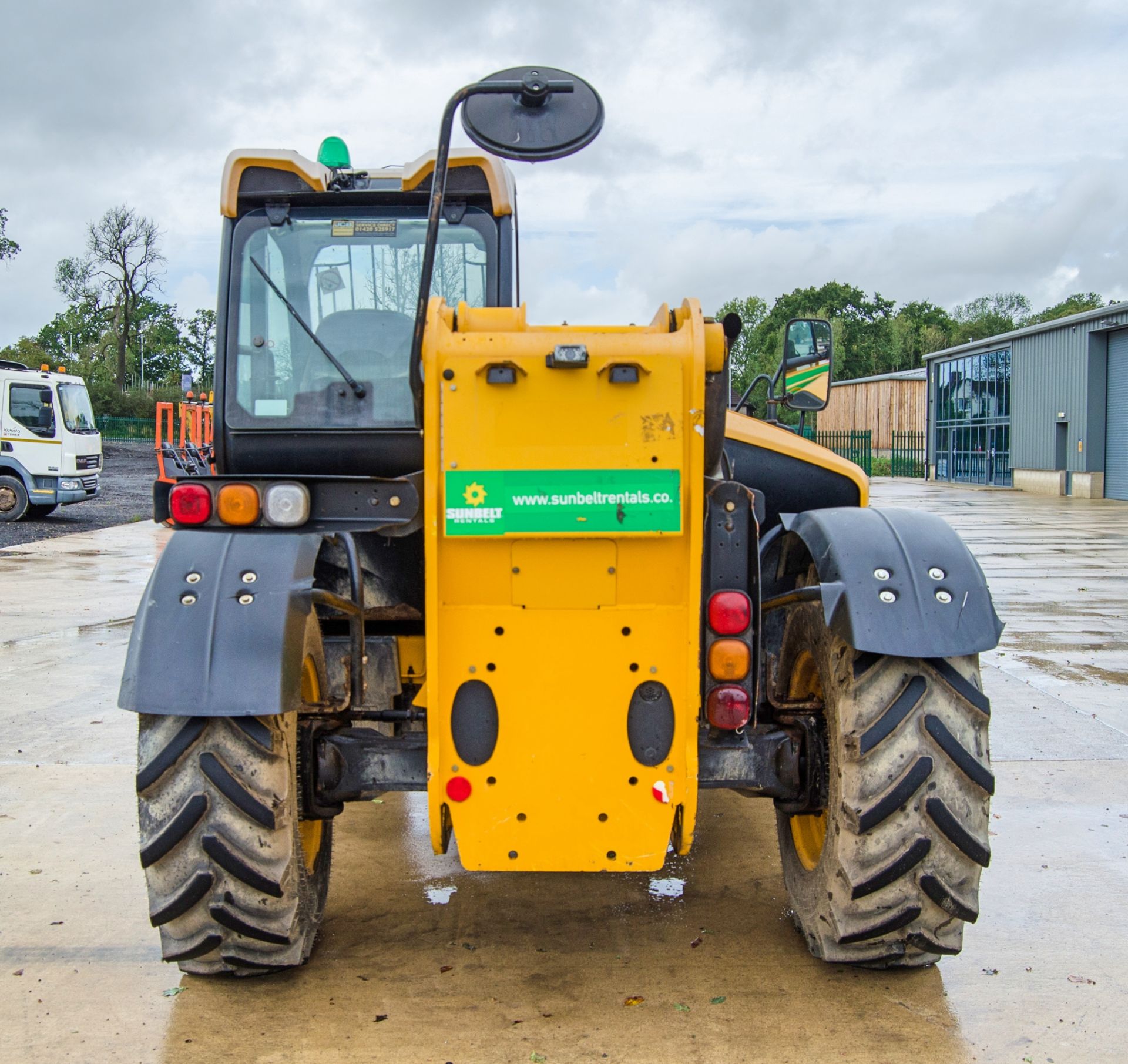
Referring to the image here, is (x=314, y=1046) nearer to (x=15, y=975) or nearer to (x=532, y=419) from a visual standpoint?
(x=15, y=975)

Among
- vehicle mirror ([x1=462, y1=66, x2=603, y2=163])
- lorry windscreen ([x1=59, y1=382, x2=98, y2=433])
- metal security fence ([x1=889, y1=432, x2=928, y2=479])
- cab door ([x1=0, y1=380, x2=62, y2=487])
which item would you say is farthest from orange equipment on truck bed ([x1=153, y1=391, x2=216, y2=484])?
metal security fence ([x1=889, y1=432, x2=928, y2=479])

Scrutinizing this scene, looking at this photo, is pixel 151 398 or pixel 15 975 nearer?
pixel 15 975

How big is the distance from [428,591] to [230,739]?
2.24 ft

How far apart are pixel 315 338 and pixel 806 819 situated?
8.21ft

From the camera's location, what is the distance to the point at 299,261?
4.52 m

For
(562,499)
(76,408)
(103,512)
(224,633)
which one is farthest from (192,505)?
(103,512)

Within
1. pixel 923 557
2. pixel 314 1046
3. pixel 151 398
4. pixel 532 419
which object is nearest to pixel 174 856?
pixel 314 1046

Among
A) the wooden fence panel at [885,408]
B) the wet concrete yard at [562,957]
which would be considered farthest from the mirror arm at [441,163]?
the wooden fence panel at [885,408]

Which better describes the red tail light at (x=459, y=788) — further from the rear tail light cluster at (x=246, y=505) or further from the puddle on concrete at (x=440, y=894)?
the puddle on concrete at (x=440, y=894)

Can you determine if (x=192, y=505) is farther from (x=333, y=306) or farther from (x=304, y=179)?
(x=304, y=179)

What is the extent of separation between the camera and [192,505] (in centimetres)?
318

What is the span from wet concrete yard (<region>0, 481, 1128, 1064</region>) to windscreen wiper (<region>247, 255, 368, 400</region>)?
6.07 ft

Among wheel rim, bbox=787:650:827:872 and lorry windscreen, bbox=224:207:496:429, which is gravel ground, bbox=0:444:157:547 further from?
wheel rim, bbox=787:650:827:872

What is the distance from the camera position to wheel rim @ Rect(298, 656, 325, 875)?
339cm
